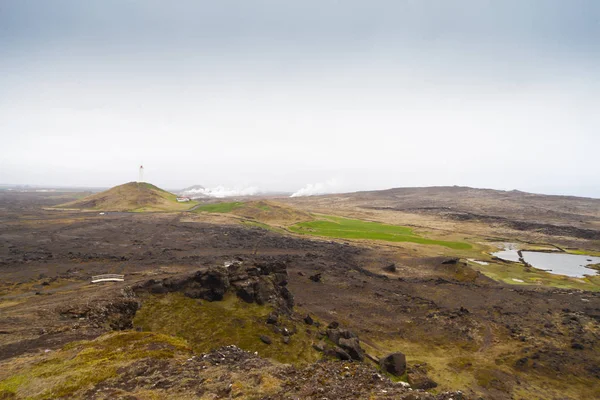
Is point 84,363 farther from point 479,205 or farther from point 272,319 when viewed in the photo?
point 479,205

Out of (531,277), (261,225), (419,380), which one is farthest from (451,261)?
(261,225)

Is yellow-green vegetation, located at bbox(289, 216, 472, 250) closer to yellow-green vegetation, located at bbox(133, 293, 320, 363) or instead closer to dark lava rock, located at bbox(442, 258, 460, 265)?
dark lava rock, located at bbox(442, 258, 460, 265)

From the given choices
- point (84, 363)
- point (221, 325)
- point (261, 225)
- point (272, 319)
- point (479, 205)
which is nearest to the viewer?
point (84, 363)

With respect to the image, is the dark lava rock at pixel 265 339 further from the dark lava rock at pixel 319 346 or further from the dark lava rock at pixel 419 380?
the dark lava rock at pixel 419 380

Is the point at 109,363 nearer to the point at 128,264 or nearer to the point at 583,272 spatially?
the point at 128,264

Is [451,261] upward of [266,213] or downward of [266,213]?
downward

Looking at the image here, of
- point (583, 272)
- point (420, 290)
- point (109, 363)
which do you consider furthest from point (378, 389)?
point (583, 272)
